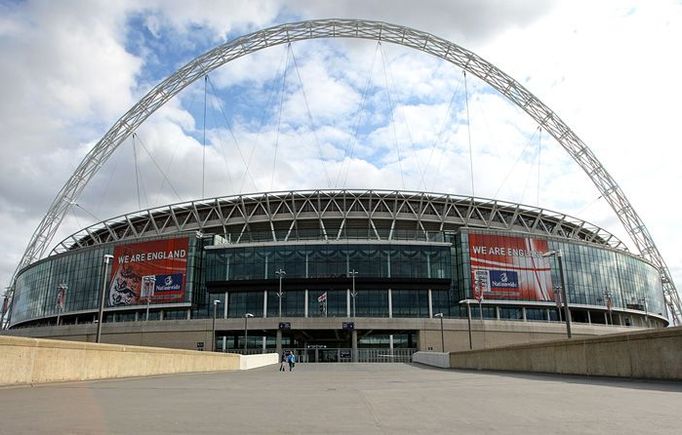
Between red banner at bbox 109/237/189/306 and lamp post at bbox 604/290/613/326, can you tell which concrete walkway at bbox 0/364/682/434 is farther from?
lamp post at bbox 604/290/613/326

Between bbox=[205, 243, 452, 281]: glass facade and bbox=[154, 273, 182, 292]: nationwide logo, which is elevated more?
bbox=[205, 243, 452, 281]: glass facade

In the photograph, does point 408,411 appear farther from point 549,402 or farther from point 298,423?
point 549,402

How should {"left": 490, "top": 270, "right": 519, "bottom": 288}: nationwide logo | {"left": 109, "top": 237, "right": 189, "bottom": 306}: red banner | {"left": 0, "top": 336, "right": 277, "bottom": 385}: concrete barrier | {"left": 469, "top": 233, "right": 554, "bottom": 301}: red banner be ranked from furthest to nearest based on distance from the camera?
{"left": 109, "top": 237, "right": 189, "bottom": 306}: red banner → {"left": 490, "top": 270, "right": 519, "bottom": 288}: nationwide logo → {"left": 469, "top": 233, "right": 554, "bottom": 301}: red banner → {"left": 0, "top": 336, "right": 277, "bottom": 385}: concrete barrier

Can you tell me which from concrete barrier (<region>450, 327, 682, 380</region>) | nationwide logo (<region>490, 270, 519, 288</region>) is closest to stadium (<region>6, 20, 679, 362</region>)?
nationwide logo (<region>490, 270, 519, 288</region>)

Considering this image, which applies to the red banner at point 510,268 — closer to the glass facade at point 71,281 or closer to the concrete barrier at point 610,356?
the glass facade at point 71,281

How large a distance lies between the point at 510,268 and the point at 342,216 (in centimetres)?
2700

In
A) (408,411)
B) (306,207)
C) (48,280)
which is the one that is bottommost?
(408,411)

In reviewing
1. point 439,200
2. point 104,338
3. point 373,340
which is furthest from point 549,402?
point 439,200

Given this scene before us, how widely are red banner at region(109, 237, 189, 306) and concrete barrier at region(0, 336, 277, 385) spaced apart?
5631 cm

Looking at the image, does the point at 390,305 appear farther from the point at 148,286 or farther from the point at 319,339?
the point at 148,286

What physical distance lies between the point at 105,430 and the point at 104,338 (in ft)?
244

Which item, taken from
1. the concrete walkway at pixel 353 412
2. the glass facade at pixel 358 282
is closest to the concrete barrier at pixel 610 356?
the concrete walkway at pixel 353 412

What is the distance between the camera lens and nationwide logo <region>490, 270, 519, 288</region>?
261 feet

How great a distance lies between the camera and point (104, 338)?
74.0 meters
